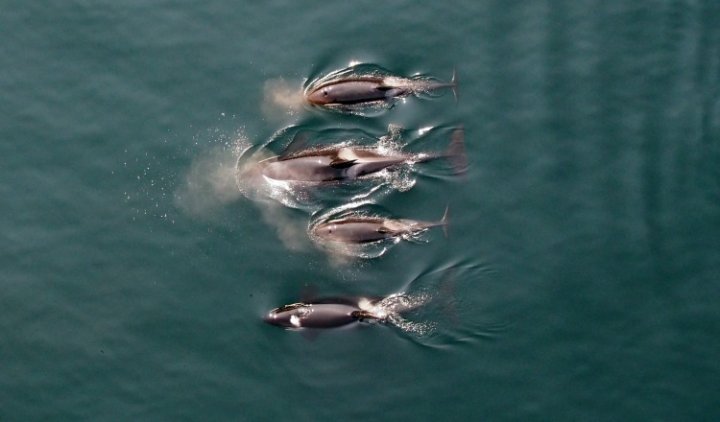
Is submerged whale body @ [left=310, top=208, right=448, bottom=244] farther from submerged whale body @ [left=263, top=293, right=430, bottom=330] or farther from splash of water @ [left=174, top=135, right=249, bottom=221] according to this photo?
splash of water @ [left=174, top=135, right=249, bottom=221]

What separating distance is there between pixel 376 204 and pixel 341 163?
1082 mm

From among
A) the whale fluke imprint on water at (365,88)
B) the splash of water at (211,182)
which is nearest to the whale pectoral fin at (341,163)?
the whale fluke imprint on water at (365,88)

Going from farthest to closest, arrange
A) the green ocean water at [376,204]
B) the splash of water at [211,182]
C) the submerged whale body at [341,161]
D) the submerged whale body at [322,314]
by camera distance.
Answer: the splash of water at [211,182] < the submerged whale body at [341,161] < the green ocean water at [376,204] < the submerged whale body at [322,314]

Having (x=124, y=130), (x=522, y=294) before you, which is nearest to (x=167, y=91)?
(x=124, y=130)

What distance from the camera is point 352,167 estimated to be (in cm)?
1531

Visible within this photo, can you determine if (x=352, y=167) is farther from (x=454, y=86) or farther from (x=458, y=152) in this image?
(x=454, y=86)

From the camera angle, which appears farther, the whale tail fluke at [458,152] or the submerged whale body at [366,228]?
the whale tail fluke at [458,152]

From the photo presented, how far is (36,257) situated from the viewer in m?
15.5

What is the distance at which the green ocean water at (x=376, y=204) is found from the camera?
15.0 meters

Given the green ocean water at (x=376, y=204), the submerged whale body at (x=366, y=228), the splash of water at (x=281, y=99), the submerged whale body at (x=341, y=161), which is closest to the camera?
the green ocean water at (x=376, y=204)

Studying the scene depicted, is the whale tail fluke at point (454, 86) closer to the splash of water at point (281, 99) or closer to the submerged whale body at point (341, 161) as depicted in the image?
the submerged whale body at point (341, 161)

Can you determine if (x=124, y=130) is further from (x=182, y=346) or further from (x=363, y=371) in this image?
(x=363, y=371)

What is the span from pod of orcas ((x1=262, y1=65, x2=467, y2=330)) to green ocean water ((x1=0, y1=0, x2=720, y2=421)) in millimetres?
250

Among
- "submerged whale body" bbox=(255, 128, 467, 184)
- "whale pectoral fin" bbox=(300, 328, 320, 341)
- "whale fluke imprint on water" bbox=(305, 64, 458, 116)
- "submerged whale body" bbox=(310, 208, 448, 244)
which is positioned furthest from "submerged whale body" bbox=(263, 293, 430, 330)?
"whale fluke imprint on water" bbox=(305, 64, 458, 116)
